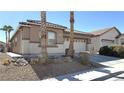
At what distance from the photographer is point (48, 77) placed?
8.93 metres

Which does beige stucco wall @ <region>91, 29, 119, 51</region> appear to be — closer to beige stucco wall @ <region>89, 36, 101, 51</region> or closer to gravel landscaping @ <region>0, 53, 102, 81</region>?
beige stucco wall @ <region>89, 36, 101, 51</region>

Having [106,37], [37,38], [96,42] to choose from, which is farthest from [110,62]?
[106,37]

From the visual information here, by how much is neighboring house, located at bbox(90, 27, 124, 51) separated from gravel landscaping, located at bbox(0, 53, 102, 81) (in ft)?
54.9

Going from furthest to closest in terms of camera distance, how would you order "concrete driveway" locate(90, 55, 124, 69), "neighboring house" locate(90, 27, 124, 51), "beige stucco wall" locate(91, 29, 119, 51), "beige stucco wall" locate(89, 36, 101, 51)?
"neighboring house" locate(90, 27, 124, 51) → "beige stucco wall" locate(91, 29, 119, 51) → "beige stucco wall" locate(89, 36, 101, 51) → "concrete driveway" locate(90, 55, 124, 69)

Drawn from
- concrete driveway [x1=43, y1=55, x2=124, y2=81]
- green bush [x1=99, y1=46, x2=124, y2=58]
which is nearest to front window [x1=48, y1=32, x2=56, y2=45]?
green bush [x1=99, y1=46, x2=124, y2=58]

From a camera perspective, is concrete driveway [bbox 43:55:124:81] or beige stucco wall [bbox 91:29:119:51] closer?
concrete driveway [bbox 43:55:124:81]

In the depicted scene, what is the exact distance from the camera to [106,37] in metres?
29.8

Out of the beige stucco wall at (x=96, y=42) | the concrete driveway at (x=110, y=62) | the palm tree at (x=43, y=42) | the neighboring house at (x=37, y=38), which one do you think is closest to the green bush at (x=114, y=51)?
the concrete driveway at (x=110, y=62)

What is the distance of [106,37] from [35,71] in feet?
73.0

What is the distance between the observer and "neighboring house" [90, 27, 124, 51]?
92.9 feet

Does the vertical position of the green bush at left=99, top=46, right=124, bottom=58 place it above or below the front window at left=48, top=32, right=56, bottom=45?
below

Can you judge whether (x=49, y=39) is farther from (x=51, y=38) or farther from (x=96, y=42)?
(x=96, y=42)
